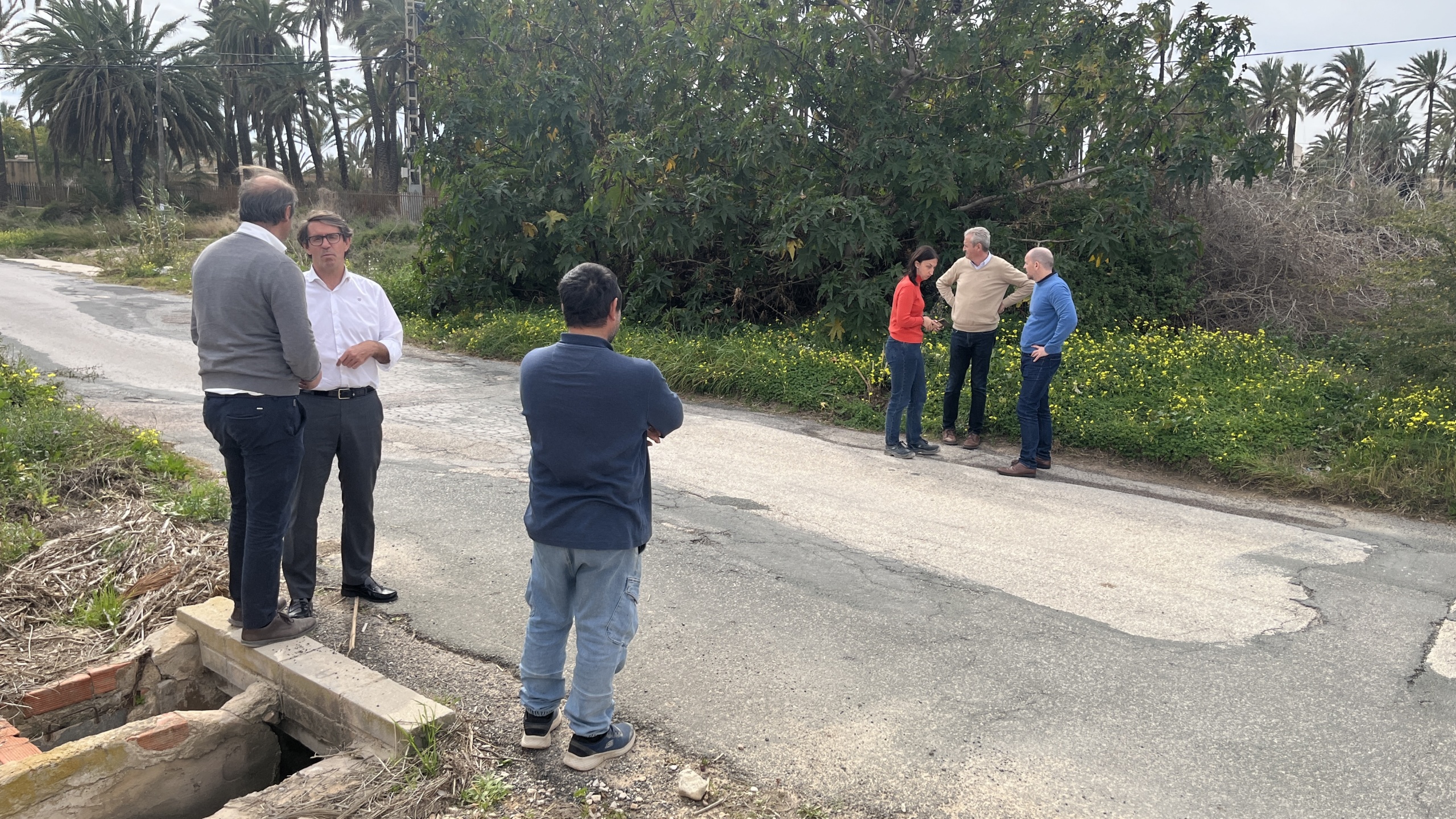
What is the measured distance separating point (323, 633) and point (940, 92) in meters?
10.6

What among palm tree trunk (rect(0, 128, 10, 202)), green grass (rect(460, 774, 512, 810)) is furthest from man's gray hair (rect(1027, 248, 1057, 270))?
palm tree trunk (rect(0, 128, 10, 202))

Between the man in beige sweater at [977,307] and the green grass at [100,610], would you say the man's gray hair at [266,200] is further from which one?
Answer: the man in beige sweater at [977,307]

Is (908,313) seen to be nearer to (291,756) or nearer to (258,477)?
(258,477)

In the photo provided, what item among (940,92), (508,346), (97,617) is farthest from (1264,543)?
(508,346)

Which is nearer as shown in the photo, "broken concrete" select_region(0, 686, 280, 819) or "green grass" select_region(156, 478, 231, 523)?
"broken concrete" select_region(0, 686, 280, 819)

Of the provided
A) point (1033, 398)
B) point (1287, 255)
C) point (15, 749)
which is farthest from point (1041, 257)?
point (15, 749)

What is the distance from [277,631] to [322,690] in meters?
0.54

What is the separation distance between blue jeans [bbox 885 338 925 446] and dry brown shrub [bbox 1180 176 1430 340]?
598cm

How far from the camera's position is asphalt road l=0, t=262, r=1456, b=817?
358 centimetres

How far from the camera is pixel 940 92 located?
12.8m

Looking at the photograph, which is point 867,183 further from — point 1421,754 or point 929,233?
point 1421,754

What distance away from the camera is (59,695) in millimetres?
4355

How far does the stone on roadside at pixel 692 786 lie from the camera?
3.36m

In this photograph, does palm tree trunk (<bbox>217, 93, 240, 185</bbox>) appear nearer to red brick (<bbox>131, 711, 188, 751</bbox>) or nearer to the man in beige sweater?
the man in beige sweater
